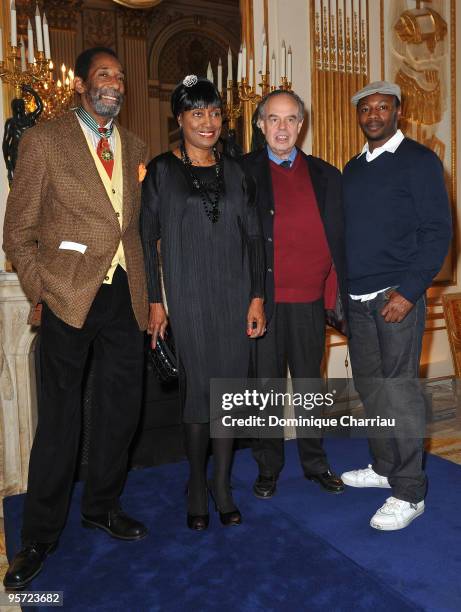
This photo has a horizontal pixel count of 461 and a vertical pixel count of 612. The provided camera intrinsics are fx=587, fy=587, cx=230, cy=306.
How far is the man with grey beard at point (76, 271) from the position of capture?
6.68 feet

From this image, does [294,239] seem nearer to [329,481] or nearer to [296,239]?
[296,239]

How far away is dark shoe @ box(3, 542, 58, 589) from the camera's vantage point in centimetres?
200

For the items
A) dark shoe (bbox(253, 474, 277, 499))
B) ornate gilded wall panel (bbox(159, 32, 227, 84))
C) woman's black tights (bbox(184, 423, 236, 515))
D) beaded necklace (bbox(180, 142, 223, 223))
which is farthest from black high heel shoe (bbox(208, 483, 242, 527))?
ornate gilded wall panel (bbox(159, 32, 227, 84))

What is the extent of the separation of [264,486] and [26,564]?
1074 mm

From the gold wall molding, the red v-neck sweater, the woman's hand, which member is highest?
the gold wall molding

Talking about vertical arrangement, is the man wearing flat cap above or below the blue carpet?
above

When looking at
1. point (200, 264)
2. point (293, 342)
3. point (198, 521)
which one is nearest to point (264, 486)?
point (198, 521)

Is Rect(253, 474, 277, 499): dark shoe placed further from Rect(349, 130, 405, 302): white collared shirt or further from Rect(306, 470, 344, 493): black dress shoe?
Rect(349, 130, 405, 302): white collared shirt

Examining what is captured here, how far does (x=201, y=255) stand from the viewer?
222 centimetres

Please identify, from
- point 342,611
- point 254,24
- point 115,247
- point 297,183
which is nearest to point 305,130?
point 254,24

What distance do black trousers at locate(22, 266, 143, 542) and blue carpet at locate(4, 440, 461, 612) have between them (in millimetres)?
241

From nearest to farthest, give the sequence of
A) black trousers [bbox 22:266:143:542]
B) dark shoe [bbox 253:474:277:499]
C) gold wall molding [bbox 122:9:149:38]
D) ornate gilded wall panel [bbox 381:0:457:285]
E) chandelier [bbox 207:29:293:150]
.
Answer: black trousers [bbox 22:266:143:542]
dark shoe [bbox 253:474:277:499]
chandelier [bbox 207:29:293:150]
ornate gilded wall panel [bbox 381:0:457:285]
gold wall molding [bbox 122:9:149:38]

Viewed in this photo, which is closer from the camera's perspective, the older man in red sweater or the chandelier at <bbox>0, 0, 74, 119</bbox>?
the older man in red sweater

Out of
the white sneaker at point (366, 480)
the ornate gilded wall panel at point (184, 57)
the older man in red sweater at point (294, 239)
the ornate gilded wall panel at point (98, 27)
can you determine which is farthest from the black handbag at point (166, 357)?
the ornate gilded wall panel at point (184, 57)
